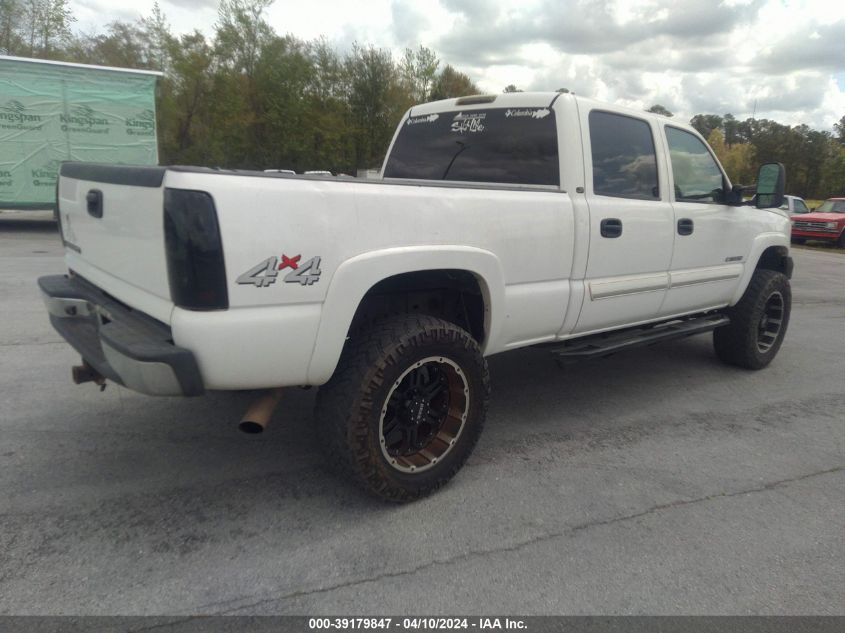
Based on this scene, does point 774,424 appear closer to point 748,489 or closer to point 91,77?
point 748,489

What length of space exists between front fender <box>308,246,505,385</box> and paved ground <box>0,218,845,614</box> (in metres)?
0.79

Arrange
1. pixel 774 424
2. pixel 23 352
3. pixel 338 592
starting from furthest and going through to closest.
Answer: pixel 23 352
pixel 774 424
pixel 338 592

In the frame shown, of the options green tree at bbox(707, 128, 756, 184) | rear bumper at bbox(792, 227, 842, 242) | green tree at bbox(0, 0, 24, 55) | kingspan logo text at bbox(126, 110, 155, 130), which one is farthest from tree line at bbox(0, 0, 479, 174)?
green tree at bbox(707, 128, 756, 184)

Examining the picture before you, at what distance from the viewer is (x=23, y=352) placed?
196 inches

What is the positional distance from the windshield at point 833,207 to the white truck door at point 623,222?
67.5 feet

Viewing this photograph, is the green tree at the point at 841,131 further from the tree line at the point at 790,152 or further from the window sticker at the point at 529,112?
the window sticker at the point at 529,112

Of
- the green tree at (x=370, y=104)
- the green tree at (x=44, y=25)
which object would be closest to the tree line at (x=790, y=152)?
the green tree at (x=370, y=104)

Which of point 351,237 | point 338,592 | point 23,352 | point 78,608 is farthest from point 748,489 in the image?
point 23,352

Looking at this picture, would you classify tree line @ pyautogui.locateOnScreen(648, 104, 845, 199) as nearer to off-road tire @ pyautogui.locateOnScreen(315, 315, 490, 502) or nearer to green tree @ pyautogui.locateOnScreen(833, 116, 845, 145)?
green tree @ pyautogui.locateOnScreen(833, 116, 845, 145)

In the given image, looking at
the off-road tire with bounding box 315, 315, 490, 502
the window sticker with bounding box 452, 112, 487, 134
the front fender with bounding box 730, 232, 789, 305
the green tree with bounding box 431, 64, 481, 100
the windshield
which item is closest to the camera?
the off-road tire with bounding box 315, 315, 490, 502

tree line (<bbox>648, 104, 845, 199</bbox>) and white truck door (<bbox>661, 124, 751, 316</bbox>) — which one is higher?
tree line (<bbox>648, 104, 845, 199</bbox>)

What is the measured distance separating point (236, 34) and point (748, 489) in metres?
24.1

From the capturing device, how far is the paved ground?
7.75 feet

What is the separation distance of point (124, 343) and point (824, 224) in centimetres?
2260
